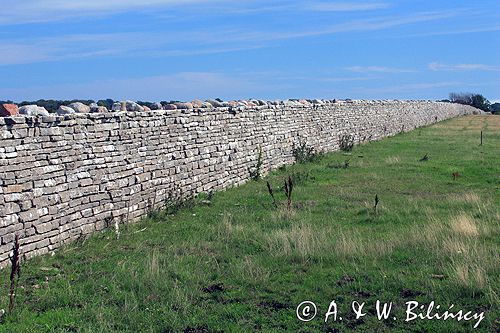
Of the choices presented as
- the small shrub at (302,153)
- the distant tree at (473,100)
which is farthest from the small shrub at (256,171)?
Result: the distant tree at (473,100)

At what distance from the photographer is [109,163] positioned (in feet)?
34.2

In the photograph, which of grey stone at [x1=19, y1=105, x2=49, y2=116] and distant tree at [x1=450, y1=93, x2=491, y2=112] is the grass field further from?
distant tree at [x1=450, y1=93, x2=491, y2=112]

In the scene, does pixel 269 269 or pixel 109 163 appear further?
pixel 109 163

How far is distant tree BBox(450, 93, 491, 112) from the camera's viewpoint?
9962cm

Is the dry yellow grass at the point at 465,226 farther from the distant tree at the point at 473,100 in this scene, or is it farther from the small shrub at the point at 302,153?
the distant tree at the point at 473,100

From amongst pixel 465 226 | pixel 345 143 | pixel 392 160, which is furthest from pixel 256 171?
pixel 345 143

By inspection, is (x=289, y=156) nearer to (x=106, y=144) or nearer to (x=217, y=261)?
(x=106, y=144)

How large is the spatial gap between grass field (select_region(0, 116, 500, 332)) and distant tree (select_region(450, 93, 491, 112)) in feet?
303

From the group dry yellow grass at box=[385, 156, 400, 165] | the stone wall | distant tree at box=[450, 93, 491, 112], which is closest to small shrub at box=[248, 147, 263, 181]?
the stone wall

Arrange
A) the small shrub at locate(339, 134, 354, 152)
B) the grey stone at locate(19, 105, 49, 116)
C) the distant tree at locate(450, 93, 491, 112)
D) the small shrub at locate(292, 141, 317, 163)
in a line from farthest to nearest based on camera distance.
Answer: the distant tree at locate(450, 93, 491, 112) < the small shrub at locate(339, 134, 354, 152) < the small shrub at locate(292, 141, 317, 163) < the grey stone at locate(19, 105, 49, 116)

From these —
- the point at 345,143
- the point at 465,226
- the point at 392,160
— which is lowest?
the point at 392,160

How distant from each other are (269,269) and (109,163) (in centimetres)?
393

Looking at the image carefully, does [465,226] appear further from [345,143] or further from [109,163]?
[345,143]

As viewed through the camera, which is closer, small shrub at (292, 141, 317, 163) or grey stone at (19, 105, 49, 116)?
grey stone at (19, 105, 49, 116)
